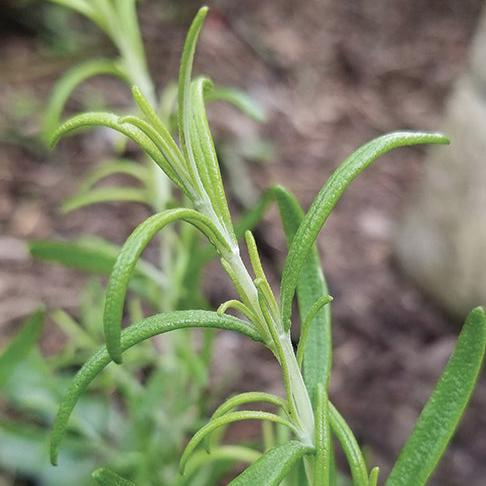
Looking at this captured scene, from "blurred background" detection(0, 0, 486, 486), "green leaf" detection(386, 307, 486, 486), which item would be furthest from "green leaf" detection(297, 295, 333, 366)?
"blurred background" detection(0, 0, 486, 486)

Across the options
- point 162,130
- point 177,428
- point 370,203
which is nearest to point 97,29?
point 370,203

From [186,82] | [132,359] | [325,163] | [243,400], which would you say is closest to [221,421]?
[243,400]

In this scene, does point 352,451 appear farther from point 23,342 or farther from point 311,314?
point 23,342

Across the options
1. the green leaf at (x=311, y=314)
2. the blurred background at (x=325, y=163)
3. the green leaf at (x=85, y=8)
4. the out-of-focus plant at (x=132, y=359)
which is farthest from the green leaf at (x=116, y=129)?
the blurred background at (x=325, y=163)

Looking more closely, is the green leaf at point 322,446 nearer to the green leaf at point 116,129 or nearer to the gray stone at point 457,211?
the green leaf at point 116,129

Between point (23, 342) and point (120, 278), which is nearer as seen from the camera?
point (120, 278)

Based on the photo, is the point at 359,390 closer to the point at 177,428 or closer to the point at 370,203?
the point at 177,428
